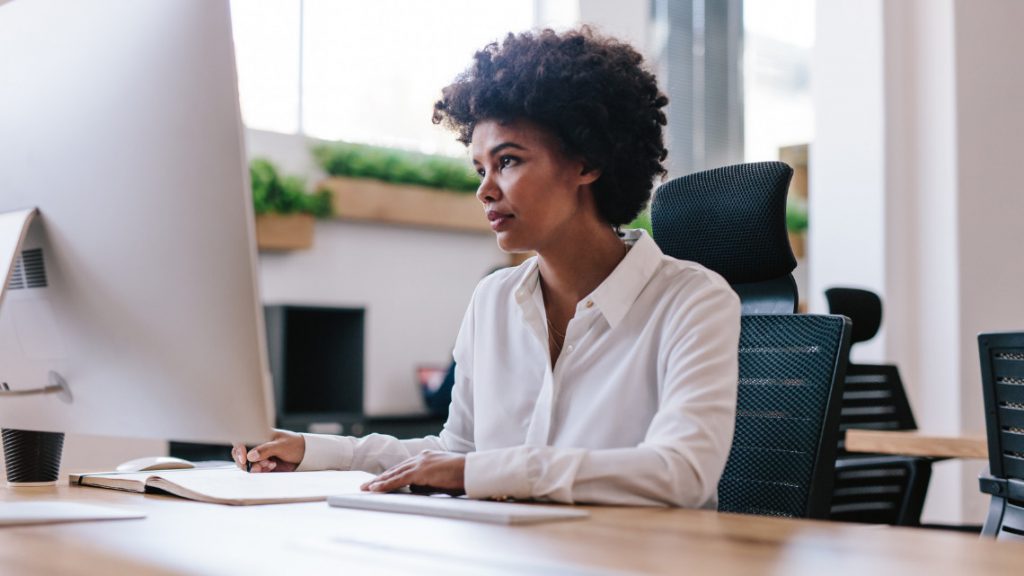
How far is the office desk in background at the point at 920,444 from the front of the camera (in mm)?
2311

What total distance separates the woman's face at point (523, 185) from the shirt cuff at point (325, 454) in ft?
1.15

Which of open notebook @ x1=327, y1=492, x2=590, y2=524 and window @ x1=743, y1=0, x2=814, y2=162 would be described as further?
window @ x1=743, y1=0, x2=814, y2=162

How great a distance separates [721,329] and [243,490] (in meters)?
A: 0.57

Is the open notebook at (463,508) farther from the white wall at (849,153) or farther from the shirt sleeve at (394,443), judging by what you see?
the white wall at (849,153)

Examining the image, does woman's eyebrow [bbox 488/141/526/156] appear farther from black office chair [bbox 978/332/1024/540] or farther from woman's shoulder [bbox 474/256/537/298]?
black office chair [bbox 978/332/1024/540]

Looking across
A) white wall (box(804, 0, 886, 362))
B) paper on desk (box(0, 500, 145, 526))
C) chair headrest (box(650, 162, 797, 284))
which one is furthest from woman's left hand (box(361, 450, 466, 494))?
white wall (box(804, 0, 886, 362))

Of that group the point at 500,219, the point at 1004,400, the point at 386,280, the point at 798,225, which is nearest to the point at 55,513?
the point at 500,219

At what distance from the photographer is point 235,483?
126cm

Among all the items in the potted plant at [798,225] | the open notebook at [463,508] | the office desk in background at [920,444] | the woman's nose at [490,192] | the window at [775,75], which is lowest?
the open notebook at [463,508]

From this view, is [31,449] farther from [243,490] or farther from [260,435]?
[260,435]

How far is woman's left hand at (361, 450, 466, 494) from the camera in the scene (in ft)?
3.75

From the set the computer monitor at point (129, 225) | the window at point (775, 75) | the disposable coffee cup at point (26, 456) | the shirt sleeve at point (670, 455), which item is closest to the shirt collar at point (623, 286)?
the shirt sleeve at point (670, 455)

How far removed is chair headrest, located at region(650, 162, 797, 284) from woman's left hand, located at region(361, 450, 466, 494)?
A: 2.03 ft

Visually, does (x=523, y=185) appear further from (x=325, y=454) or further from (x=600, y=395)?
(x=325, y=454)
